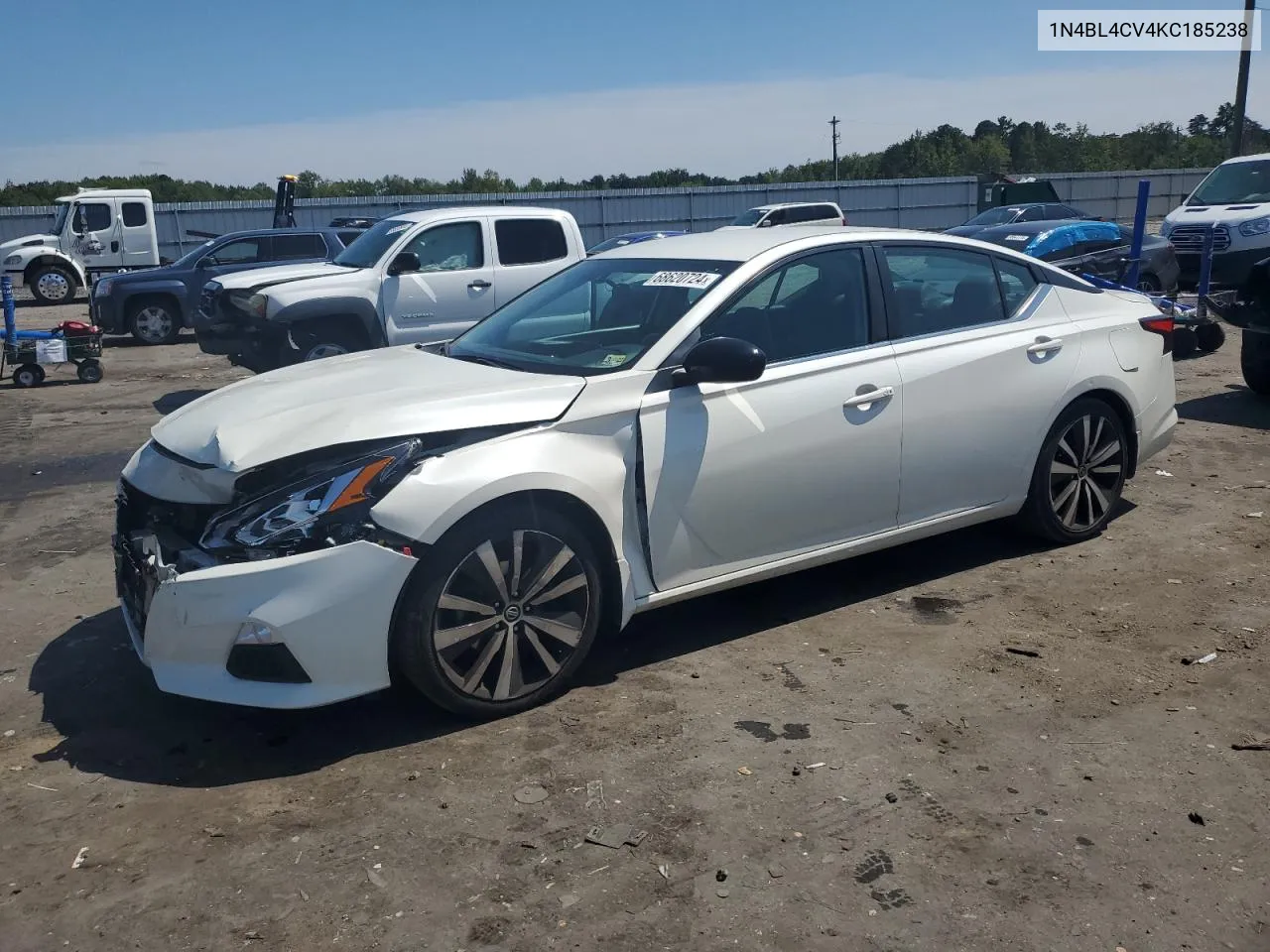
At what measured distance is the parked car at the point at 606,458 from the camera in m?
3.87

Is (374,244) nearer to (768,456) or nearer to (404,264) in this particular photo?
(404,264)

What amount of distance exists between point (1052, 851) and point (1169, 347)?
3881 mm

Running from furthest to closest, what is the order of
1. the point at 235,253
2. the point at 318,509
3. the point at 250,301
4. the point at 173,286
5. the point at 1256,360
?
the point at 235,253 → the point at 173,286 → the point at 250,301 → the point at 1256,360 → the point at 318,509

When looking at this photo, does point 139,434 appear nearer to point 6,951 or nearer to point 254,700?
point 254,700

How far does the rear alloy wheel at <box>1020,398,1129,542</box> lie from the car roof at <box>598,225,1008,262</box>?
1.05 m

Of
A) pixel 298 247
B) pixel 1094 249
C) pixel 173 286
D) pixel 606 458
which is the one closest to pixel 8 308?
pixel 173 286

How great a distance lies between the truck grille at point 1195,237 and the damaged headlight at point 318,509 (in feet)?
53.1

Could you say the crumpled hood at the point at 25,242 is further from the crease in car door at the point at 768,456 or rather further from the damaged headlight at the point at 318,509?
the crease in car door at the point at 768,456

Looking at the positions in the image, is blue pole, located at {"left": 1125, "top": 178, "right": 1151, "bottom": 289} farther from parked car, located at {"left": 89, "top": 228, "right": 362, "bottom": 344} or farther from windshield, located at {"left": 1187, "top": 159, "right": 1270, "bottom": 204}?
parked car, located at {"left": 89, "top": 228, "right": 362, "bottom": 344}

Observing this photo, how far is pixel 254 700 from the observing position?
383cm

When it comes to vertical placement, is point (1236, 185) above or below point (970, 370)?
above

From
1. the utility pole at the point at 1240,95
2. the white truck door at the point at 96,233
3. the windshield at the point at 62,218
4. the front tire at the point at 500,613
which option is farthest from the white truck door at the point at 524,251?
the utility pole at the point at 1240,95

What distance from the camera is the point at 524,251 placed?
12117mm

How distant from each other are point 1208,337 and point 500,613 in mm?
10112
